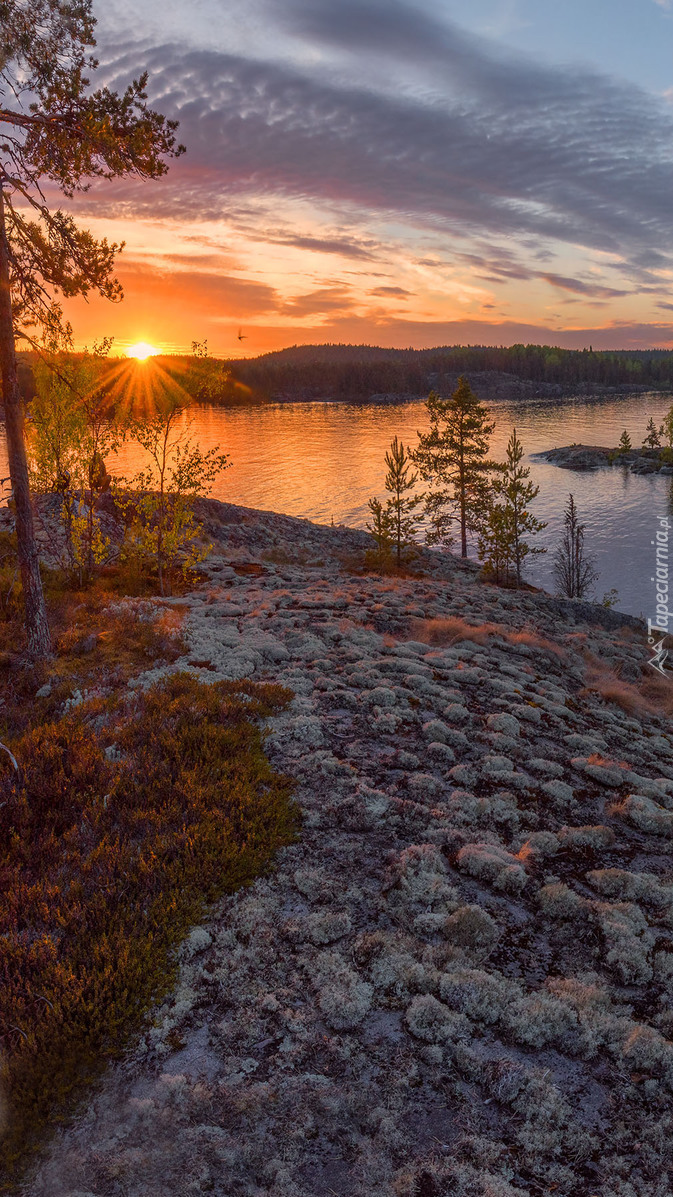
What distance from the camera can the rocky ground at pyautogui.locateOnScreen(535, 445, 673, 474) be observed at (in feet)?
288

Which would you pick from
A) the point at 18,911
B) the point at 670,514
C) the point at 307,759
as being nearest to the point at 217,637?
the point at 307,759

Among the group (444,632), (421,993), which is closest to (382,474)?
(444,632)

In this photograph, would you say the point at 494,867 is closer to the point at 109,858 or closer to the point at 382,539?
the point at 109,858

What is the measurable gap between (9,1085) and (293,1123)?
190cm

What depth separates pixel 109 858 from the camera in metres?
6.15

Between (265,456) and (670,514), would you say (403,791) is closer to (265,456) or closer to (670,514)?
(670,514)

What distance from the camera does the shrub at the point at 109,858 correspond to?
179 inches

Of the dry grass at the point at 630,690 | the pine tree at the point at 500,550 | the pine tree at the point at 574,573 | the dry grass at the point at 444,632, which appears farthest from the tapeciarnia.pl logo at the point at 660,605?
the dry grass at the point at 444,632

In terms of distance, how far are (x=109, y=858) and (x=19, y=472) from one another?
8.10 m

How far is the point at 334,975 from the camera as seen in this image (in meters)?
5.31

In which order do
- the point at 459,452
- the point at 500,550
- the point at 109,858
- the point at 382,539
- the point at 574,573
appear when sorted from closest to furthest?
1. the point at 109,858
2. the point at 382,539
3. the point at 500,550
4. the point at 574,573
5. the point at 459,452

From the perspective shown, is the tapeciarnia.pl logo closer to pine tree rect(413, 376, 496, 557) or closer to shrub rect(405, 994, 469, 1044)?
pine tree rect(413, 376, 496, 557)

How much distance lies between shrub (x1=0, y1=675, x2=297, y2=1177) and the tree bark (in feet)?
9.71

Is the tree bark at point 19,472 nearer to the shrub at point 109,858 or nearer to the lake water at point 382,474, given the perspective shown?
the shrub at point 109,858
